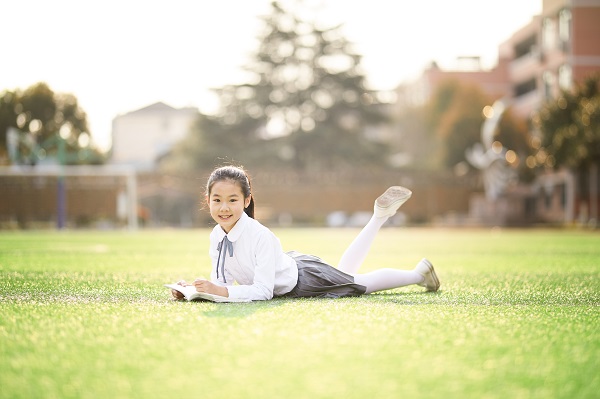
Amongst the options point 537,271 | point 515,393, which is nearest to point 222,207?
point 515,393

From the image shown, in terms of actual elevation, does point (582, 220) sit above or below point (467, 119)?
below

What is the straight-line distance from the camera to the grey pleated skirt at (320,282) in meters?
4.82

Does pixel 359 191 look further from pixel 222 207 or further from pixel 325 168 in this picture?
pixel 222 207

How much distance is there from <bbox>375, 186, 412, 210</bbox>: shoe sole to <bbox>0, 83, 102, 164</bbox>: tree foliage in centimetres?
3014

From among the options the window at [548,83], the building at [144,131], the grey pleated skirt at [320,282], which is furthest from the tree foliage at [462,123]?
the building at [144,131]

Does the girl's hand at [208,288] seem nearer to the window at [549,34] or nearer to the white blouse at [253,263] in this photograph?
the white blouse at [253,263]

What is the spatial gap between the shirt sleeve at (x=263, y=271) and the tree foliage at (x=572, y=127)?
23680 mm

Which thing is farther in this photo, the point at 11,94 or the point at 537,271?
the point at 11,94

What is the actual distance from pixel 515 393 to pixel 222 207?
2.49 meters

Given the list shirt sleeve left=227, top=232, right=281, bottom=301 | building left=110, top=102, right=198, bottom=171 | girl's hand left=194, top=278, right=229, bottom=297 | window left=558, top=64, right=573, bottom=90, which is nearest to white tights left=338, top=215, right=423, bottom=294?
shirt sleeve left=227, top=232, right=281, bottom=301

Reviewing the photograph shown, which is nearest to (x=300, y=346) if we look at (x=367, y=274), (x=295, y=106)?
(x=367, y=274)

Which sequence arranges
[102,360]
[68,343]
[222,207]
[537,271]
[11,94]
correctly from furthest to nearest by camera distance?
[11,94]
[537,271]
[222,207]
[68,343]
[102,360]

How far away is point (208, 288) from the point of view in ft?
14.1

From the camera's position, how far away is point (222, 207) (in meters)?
4.53
